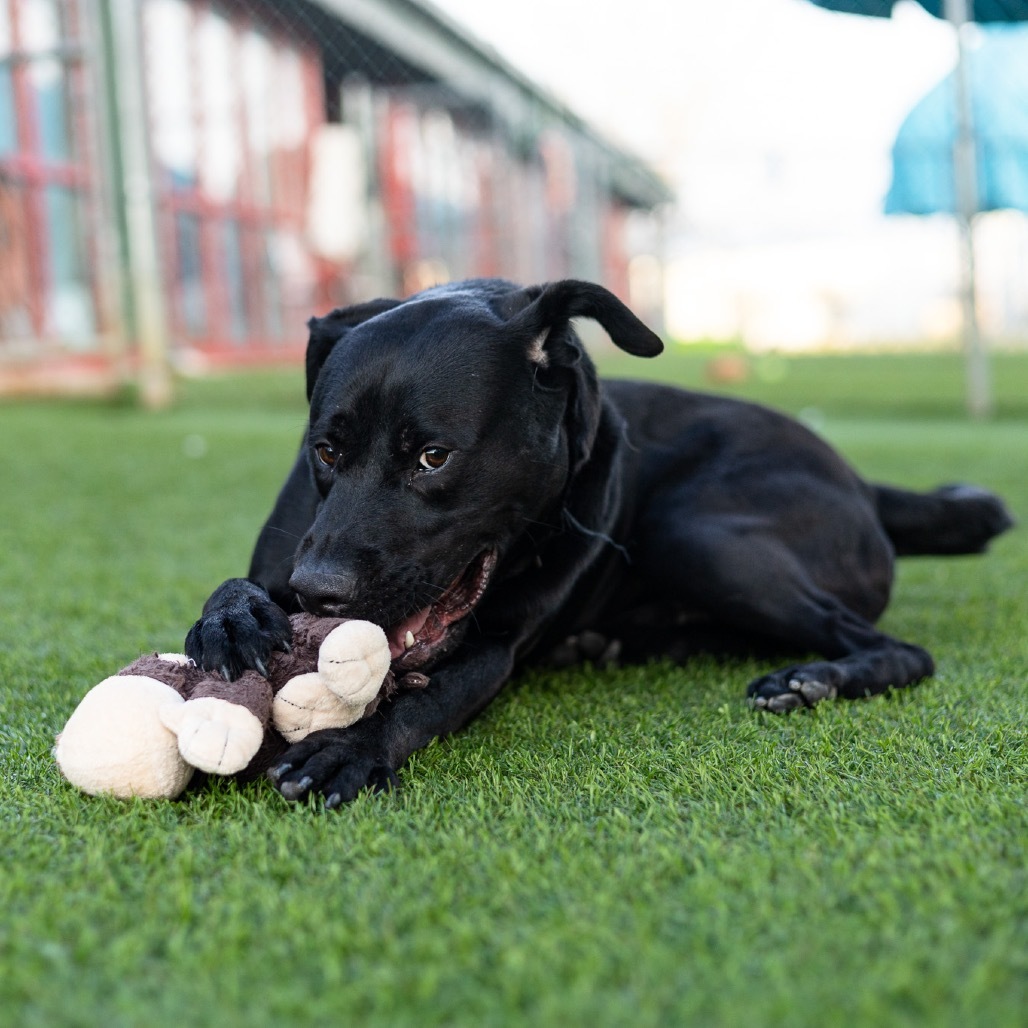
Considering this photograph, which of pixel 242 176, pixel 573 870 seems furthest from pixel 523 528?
pixel 242 176

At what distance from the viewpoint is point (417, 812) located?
169 cm

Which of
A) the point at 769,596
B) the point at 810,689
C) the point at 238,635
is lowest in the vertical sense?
the point at 810,689

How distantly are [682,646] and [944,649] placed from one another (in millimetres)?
596

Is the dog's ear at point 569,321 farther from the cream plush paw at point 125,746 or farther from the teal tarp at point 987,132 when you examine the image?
the teal tarp at point 987,132

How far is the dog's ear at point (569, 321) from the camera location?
2344 millimetres

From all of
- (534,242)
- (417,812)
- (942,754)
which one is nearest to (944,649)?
(942,754)

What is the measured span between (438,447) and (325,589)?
369 millimetres

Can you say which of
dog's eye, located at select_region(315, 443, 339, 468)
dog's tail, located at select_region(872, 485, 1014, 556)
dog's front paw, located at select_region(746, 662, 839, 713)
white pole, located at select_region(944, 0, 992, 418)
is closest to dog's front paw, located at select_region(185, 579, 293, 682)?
dog's eye, located at select_region(315, 443, 339, 468)

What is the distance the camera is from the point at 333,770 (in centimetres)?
179

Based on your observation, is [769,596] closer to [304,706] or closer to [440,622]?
[440,622]

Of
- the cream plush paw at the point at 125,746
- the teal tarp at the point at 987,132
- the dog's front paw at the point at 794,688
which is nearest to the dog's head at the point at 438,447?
the cream plush paw at the point at 125,746

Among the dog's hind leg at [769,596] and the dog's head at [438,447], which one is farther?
the dog's hind leg at [769,596]

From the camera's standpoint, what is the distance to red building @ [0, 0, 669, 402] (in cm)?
802

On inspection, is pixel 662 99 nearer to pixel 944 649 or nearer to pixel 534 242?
pixel 534 242
